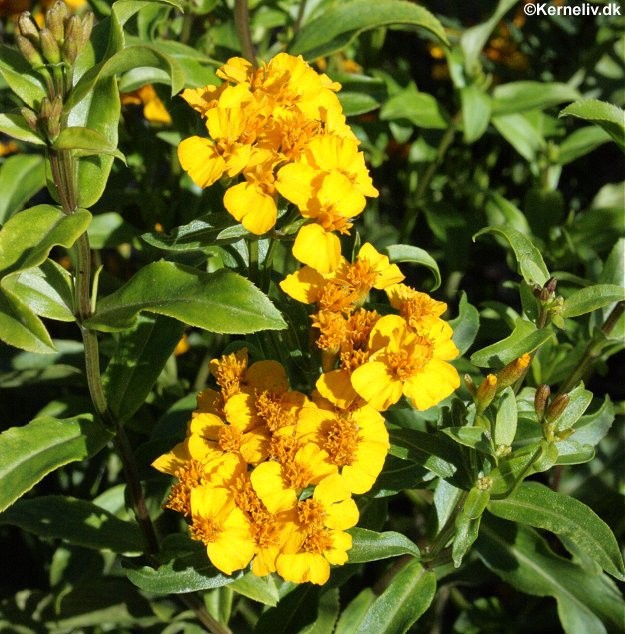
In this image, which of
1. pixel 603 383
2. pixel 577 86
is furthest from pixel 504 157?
pixel 603 383

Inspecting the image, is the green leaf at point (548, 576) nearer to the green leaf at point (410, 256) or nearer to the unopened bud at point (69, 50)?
the green leaf at point (410, 256)

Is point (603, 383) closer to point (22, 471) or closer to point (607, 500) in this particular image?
point (607, 500)

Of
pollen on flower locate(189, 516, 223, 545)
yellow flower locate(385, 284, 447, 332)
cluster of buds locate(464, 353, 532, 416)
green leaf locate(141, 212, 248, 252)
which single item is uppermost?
green leaf locate(141, 212, 248, 252)

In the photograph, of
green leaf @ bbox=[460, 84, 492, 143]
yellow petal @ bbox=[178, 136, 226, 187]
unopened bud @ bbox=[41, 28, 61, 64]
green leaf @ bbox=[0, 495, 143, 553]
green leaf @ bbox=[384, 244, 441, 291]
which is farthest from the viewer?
green leaf @ bbox=[460, 84, 492, 143]

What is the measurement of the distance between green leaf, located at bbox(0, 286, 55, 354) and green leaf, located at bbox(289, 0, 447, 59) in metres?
0.90

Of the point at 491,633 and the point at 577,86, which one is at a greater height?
the point at 577,86

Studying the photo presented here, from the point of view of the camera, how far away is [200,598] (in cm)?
159

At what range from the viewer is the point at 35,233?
1058 millimetres

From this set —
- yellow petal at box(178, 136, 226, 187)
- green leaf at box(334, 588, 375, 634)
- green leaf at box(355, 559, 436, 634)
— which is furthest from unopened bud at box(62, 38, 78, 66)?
green leaf at box(334, 588, 375, 634)

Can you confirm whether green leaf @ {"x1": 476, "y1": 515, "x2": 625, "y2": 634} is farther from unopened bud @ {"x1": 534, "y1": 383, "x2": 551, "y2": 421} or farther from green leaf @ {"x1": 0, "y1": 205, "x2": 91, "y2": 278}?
green leaf @ {"x1": 0, "y1": 205, "x2": 91, "y2": 278}

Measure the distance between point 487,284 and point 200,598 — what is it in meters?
1.57

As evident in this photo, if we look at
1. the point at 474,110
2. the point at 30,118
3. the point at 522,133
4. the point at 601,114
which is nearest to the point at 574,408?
the point at 601,114

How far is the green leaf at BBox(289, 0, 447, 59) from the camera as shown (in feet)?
5.48

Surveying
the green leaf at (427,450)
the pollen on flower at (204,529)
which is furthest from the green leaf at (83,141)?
the green leaf at (427,450)
